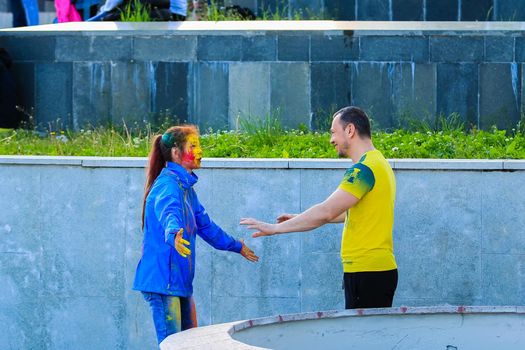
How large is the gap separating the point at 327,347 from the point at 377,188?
1572mm

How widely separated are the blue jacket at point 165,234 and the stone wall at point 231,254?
2.27 m

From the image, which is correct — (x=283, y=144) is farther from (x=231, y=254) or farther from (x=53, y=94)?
(x=53, y=94)

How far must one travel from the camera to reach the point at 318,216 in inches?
256

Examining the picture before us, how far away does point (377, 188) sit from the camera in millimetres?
6527

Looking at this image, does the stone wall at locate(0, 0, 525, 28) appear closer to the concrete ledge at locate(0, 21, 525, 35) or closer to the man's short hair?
the concrete ledge at locate(0, 21, 525, 35)

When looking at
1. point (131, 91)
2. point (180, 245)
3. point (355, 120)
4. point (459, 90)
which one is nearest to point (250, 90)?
point (131, 91)

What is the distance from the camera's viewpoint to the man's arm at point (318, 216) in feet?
21.2

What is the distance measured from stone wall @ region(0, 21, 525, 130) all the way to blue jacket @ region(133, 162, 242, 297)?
513 cm

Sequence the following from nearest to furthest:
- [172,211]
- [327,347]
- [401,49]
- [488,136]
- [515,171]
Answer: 1. [327,347]
2. [172,211]
3. [515,171]
4. [488,136]
5. [401,49]

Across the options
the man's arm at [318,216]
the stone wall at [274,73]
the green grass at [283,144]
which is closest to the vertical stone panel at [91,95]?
the stone wall at [274,73]

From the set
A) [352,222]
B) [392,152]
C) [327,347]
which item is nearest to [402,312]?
[327,347]

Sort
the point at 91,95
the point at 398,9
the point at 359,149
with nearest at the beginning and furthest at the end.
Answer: the point at 359,149 → the point at 91,95 → the point at 398,9

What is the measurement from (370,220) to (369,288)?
36 cm

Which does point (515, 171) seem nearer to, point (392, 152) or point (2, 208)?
point (392, 152)
